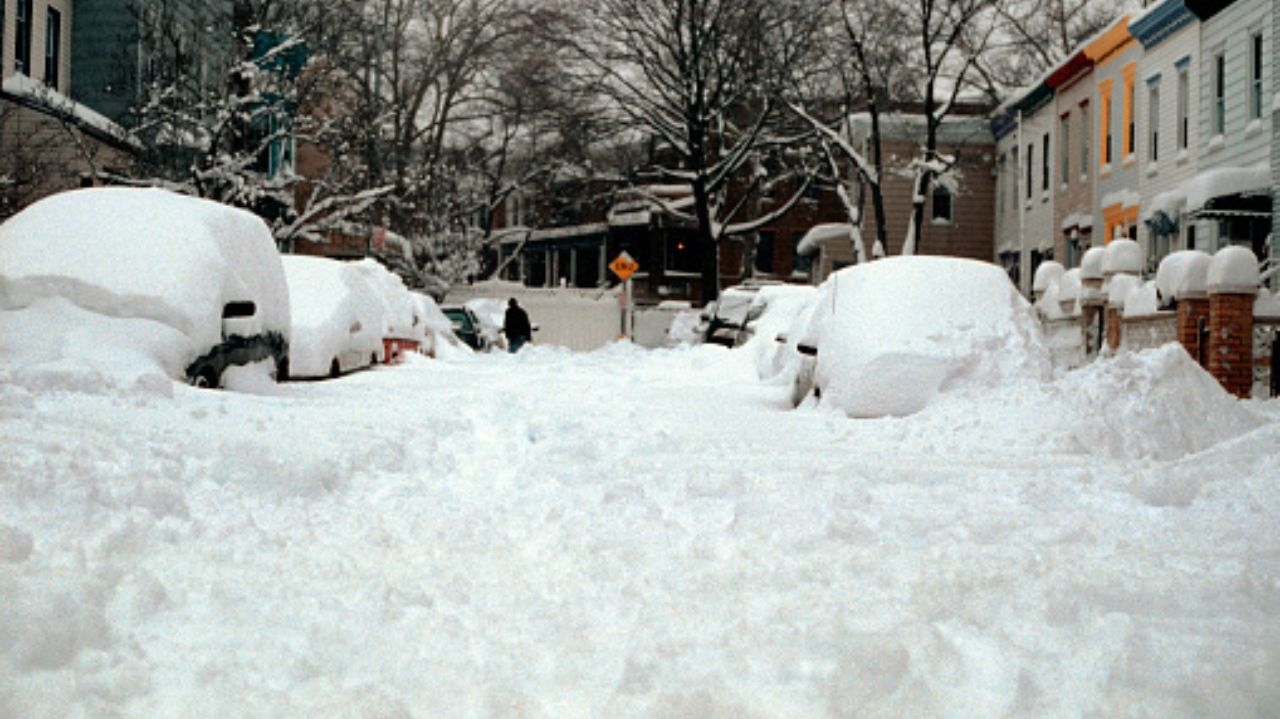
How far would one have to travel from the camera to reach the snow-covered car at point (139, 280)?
1121cm

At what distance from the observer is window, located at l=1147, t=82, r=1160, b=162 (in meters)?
29.4

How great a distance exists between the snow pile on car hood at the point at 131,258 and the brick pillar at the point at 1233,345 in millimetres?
10413

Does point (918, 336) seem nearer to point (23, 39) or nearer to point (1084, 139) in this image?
point (23, 39)

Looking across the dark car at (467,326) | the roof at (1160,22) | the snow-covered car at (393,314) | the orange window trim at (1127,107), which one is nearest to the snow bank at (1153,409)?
the snow-covered car at (393,314)

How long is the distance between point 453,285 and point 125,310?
37.6 metres

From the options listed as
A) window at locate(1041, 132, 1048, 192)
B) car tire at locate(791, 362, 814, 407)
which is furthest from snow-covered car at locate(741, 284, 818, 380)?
window at locate(1041, 132, 1048, 192)

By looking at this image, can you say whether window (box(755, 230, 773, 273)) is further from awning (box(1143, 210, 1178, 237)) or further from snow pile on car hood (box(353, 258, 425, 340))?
snow pile on car hood (box(353, 258, 425, 340))

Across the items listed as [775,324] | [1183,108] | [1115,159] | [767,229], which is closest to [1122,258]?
[775,324]

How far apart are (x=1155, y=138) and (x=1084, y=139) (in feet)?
17.8

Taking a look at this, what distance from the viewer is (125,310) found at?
37.6ft

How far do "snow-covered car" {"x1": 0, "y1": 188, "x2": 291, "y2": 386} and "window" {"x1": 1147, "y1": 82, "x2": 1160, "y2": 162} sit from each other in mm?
21154

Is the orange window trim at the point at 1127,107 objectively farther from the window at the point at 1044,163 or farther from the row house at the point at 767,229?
the row house at the point at 767,229

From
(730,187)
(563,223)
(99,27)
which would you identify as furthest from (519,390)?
(563,223)

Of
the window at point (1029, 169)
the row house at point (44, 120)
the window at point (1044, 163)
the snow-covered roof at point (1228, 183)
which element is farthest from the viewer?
the window at point (1029, 169)
